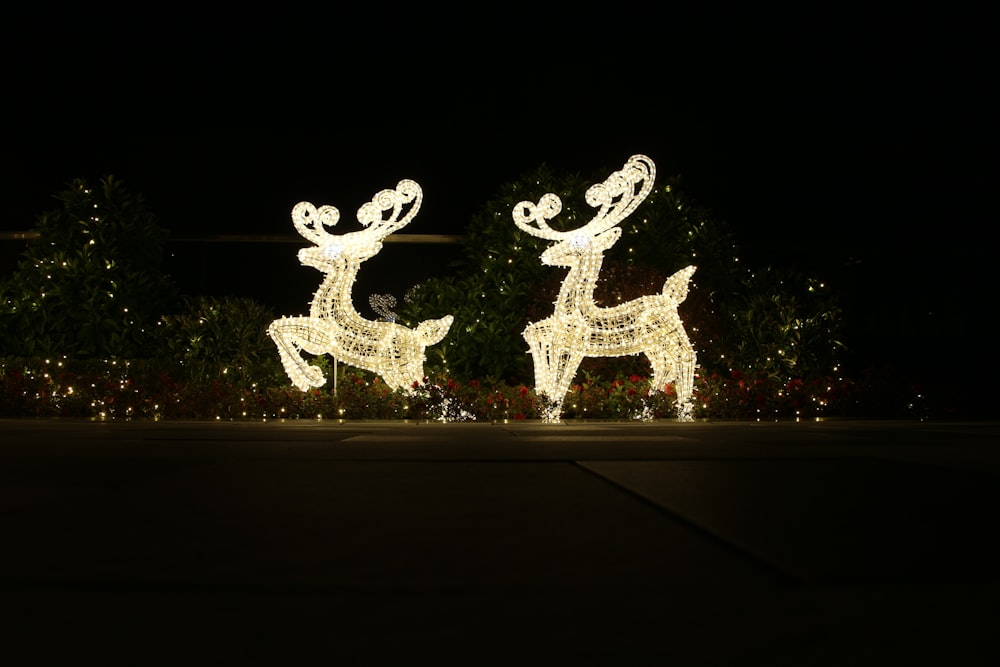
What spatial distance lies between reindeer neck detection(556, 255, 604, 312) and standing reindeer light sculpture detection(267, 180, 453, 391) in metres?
1.80

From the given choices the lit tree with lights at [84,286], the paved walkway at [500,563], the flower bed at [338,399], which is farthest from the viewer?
the lit tree with lights at [84,286]

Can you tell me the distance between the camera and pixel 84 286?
16.4 metres

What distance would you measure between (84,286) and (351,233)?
17.8 feet

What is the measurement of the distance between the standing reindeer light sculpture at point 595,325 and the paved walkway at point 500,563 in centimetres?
703

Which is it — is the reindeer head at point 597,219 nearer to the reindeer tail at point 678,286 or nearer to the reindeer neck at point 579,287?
the reindeer neck at point 579,287

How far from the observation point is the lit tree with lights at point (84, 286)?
16281mm

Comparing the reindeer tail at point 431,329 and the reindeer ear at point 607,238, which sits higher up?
the reindeer ear at point 607,238

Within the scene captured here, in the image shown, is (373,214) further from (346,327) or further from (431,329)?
(431,329)

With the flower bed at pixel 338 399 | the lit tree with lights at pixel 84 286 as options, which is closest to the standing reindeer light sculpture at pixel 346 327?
the flower bed at pixel 338 399

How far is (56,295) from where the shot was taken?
16281 mm

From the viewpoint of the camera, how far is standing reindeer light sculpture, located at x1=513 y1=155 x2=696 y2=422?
13.8 meters

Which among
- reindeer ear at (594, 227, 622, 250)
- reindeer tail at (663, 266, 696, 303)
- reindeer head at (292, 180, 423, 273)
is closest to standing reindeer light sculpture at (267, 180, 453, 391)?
reindeer head at (292, 180, 423, 273)

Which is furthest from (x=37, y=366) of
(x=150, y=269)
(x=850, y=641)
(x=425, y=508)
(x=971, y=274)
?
(x=971, y=274)

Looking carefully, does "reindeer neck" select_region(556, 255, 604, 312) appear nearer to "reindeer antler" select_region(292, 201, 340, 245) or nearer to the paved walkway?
"reindeer antler" select_region(292, 201, 340, 245)
